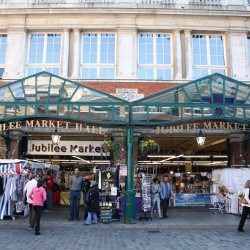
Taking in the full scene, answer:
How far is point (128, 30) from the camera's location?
18719 mm

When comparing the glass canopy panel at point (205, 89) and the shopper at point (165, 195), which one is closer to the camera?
the glass canopy panel at point (205, 89)

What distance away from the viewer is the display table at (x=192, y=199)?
60.9ft

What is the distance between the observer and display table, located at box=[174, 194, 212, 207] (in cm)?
1856

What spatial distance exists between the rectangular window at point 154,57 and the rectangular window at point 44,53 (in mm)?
4254

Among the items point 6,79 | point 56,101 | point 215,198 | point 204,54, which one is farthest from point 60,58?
point 215,198

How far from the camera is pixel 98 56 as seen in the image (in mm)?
Answer: 18984

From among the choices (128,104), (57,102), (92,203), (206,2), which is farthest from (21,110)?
(206,2)

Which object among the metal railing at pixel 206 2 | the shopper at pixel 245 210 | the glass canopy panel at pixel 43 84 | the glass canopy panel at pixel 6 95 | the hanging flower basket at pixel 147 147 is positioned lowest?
the shopper at pixel 245 210

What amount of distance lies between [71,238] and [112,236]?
46.5 inches

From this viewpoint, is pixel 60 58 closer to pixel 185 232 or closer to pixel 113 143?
pixel 113 143

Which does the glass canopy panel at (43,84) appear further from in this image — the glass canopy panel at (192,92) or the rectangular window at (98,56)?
the rectangular window at (98,56)

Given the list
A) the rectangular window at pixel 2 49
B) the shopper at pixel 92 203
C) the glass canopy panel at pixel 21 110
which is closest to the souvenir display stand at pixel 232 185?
the shopper at pixel 92 203

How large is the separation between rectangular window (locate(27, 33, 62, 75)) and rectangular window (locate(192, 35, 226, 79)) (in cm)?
707

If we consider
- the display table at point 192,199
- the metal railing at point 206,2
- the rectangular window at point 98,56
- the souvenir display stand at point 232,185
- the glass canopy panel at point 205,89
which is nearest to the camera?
the glass canopy panel at point 205,89
